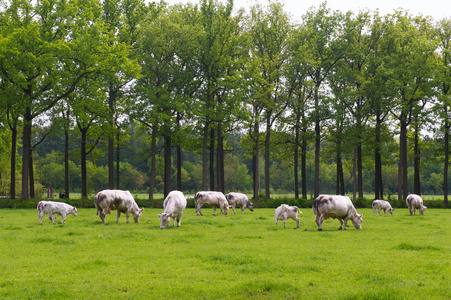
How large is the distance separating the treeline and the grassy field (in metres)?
24.1

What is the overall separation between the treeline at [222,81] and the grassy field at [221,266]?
79.2 ft

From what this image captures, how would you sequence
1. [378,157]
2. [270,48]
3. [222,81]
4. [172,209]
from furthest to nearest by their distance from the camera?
[378,157] → [270,48] → [222,81] → [172,209]

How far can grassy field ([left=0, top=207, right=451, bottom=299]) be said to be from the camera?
8.16 meters

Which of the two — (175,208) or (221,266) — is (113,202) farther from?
(221,266)

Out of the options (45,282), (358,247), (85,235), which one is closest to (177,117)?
(85,235)

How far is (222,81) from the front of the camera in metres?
42.7

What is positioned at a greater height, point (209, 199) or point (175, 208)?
point (175, 208)

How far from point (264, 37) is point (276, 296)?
42457 millimetres

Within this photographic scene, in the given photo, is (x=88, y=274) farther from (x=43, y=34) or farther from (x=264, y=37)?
(x=264, y=37)

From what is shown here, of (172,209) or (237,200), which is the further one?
(237,200)

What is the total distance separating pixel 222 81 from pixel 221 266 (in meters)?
33.7

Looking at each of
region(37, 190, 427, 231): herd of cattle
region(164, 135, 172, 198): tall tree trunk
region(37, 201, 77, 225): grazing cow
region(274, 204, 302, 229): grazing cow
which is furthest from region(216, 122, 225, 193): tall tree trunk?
region(37, 201, 77, 225): grazing cow

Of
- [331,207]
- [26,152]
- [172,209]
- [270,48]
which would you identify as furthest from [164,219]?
[270,48]

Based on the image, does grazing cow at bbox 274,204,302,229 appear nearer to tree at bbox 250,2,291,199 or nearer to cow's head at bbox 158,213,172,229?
cow's head at bbox 158,213,172,229
